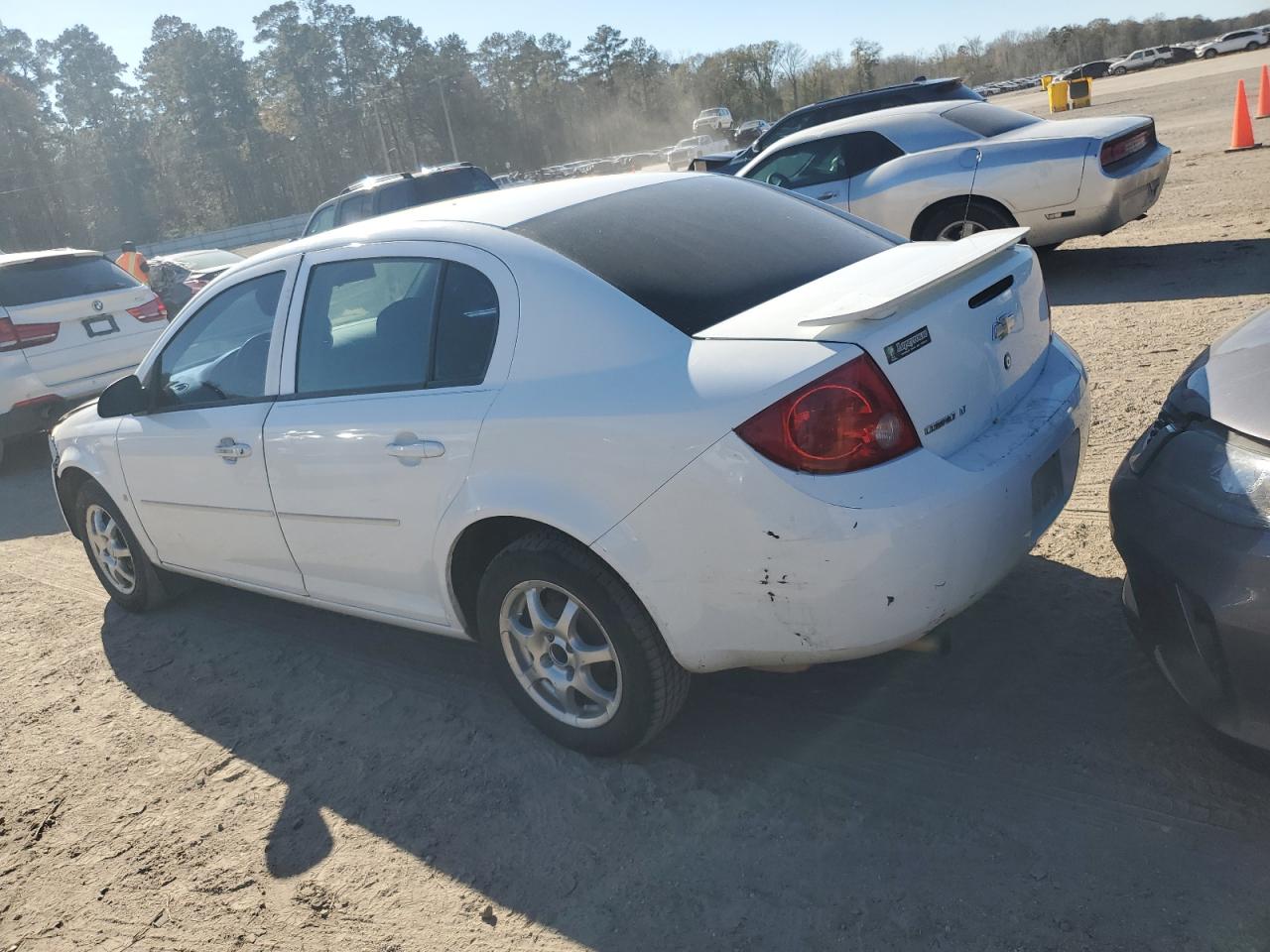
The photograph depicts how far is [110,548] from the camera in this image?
4.99m

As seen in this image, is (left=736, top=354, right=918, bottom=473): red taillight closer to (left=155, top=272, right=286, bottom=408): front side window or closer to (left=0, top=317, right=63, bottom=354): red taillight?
(left=155, top=272, right=286, bottom=408): front side window

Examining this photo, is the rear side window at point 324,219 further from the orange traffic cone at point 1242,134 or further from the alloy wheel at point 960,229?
the orange traffic cone at point 1242,134

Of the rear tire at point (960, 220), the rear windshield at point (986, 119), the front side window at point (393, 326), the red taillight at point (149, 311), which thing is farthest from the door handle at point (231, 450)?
the rear windshield at point (986, 119)

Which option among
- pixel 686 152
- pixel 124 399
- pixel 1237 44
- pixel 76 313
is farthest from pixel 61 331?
pixel 1237 44

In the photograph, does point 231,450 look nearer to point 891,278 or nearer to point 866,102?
point 891,278

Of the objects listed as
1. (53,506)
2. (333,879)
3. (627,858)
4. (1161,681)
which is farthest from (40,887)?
(53,506)

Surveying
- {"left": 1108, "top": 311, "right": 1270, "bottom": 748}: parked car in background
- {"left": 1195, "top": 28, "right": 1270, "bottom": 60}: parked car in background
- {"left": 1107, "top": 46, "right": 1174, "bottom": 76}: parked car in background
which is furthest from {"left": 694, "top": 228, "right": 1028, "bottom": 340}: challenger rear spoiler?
{"left": 1107, "top": 46, "right": 1174, "bottom": 76}: parked car in background

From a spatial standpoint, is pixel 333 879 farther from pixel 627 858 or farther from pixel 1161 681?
A: pixel 1161 681

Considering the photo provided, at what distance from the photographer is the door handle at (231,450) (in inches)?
148

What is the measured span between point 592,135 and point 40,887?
289 feet

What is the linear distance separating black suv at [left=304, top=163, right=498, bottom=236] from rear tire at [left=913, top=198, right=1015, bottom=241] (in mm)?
5270

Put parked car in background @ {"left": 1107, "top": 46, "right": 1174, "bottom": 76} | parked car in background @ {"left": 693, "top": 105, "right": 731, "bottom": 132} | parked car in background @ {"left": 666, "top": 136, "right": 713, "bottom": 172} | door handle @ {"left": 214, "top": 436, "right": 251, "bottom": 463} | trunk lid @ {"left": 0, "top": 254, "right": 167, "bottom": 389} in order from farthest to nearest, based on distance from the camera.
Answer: parked car in background @ {"left": 1107, "top": 46, "right": 1174, "bottom": 76}
parked car in background @ {"left": 693, "top": 105, "right": 731, "bottom": 132}
parked car in background @ {"left": 666, "top": 136, "right": 713, "bottom": 172}
trunk lid @ {"left": 0, "top": 254, "right": 167, "bottom": 389}
door handle @ {"left": 214, "top": 436, "right": 251, "bottom": 463}

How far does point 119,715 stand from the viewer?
4066 millimetres

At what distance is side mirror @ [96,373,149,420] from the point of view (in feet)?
14.2
